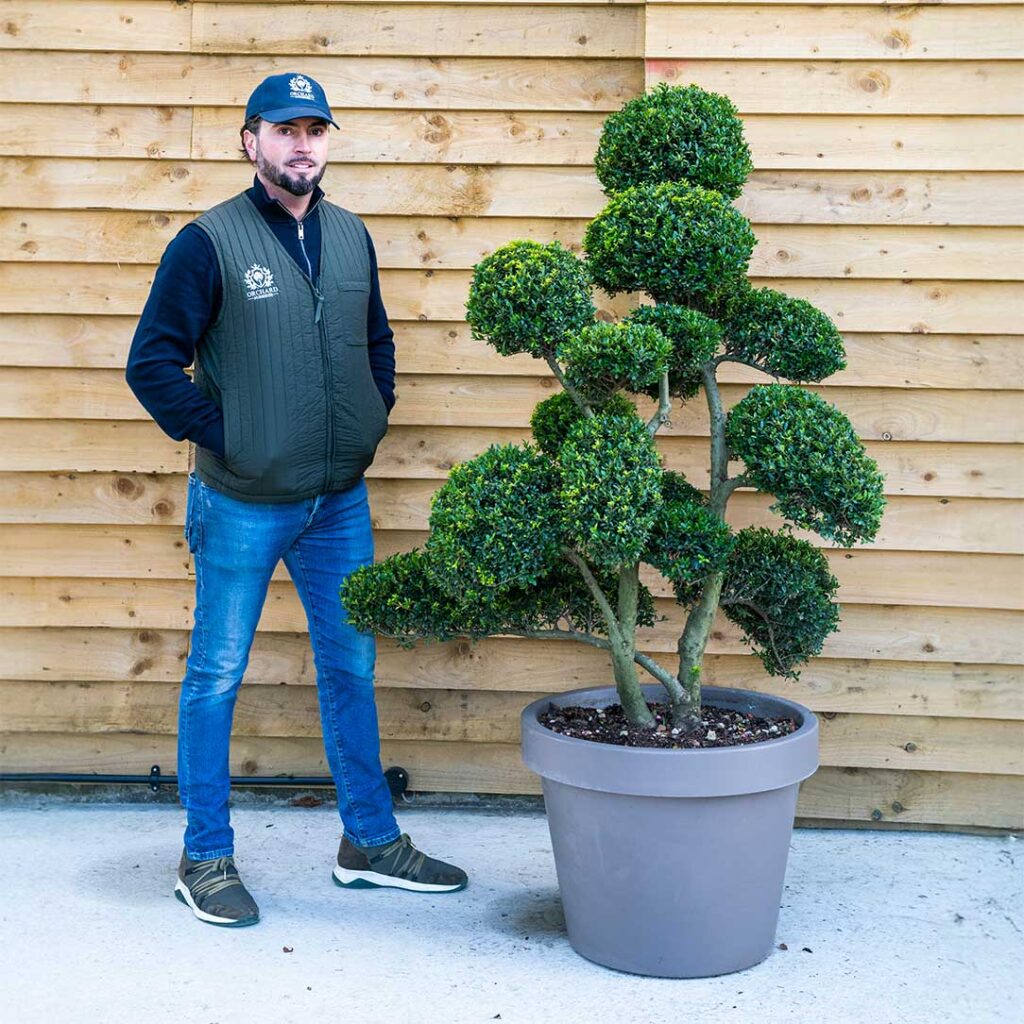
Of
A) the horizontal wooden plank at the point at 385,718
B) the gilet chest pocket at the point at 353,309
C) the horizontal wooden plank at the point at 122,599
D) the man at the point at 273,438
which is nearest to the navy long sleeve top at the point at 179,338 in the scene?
the man at the point at 273,438

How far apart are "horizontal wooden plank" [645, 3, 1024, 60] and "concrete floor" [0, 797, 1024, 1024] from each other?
1.95m

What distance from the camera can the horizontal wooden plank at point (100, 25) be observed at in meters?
3.26

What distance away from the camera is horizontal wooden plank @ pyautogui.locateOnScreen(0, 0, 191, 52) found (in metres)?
3.26

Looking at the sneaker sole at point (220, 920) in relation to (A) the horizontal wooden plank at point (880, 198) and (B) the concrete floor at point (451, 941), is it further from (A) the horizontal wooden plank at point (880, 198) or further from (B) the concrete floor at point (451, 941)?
(A) the horizontal wooden plank at point (880, 198)

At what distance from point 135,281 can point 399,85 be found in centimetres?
85

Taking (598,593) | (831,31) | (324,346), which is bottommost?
(598,593)

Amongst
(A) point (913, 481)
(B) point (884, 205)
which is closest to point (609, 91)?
(B) point (884, 205)

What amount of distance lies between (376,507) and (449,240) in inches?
28.0

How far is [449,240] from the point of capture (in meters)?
3.29

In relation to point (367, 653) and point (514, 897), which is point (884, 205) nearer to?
point (367, 653)

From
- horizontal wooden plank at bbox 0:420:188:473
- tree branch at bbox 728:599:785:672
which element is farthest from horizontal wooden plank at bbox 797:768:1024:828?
horizontal wooden plank at bbox 0:420:188:473

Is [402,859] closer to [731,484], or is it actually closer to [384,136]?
[731,484]

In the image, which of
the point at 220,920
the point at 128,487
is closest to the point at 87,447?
the point at 128,487

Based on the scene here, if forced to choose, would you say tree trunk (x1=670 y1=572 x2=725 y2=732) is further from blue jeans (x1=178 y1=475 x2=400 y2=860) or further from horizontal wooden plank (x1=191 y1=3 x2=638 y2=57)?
horizontal wooden plank (x1=191 y1=3 x2=638 y2=57)
